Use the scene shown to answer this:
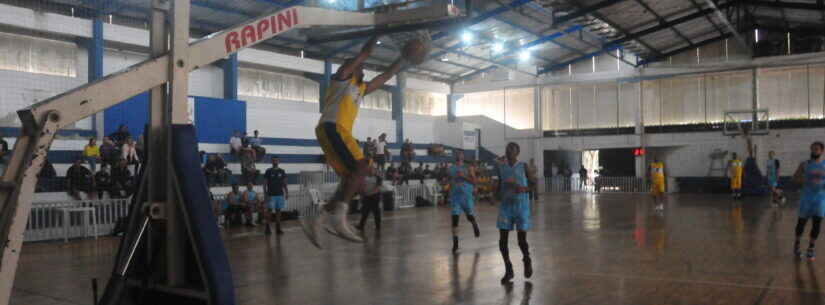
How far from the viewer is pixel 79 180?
49.0ft

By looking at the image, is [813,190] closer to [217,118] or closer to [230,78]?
[217,118]

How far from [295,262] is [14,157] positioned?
6.74m

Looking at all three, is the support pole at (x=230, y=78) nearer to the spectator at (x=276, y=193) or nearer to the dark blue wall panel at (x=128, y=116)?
the dark blue wall panel at (x=128, y=116)

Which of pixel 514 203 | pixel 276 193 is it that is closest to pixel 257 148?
pixel 276 193

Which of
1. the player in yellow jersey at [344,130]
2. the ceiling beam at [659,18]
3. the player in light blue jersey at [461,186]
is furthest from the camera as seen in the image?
the ceiling beam at [659,18]

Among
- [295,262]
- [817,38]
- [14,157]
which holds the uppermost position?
[817,38]

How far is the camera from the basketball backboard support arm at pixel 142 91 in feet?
10.8

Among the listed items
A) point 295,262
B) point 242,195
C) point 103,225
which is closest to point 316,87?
point 242,195

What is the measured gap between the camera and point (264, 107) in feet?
86.2

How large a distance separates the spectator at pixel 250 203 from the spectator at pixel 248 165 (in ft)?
3.91

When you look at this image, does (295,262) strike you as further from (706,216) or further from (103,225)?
(706,216)

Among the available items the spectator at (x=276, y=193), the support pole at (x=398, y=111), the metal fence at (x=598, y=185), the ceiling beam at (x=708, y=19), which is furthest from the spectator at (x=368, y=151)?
the metal fence at (x=598, y=185)

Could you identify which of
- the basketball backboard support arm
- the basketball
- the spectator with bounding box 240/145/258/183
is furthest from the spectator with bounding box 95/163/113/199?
the basketball

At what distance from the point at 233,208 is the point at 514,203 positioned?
11.9m
